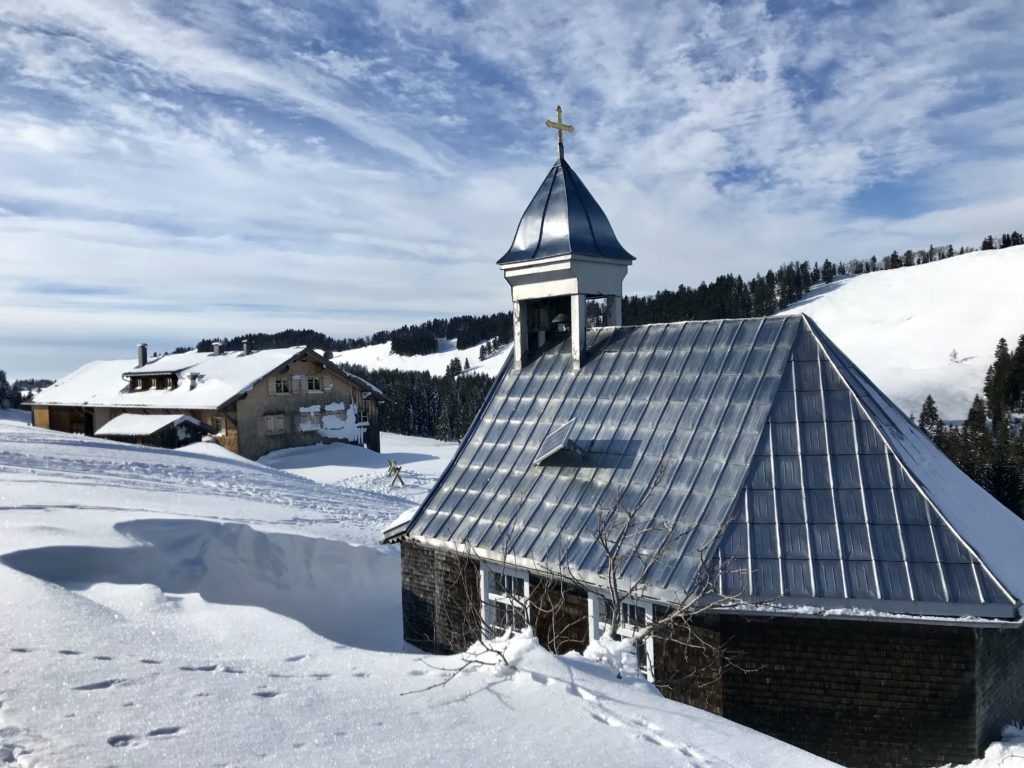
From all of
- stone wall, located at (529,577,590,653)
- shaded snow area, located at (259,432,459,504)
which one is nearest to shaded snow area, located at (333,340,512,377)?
shaded snow area, located at (259,432,459,504)

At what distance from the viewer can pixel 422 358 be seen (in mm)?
175000

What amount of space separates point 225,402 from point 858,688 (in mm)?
35942

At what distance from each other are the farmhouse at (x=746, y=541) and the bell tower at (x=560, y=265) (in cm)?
17

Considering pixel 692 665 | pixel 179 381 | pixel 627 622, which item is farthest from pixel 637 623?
pixel 179 381

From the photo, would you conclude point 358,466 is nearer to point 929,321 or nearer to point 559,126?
point 559,126

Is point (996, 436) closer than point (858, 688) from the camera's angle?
No

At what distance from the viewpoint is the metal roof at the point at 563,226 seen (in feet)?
42.5

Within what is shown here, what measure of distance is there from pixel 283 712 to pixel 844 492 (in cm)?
674

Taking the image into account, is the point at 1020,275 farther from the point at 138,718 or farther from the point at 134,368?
the point at 138,718

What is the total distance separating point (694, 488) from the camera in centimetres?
918

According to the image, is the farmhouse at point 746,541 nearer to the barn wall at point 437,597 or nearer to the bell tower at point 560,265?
the barn wall at point 437,597

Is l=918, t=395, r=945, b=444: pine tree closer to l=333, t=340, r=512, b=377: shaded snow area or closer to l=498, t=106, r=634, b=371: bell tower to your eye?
l=498, t=106, r=634, b=371: bell tower

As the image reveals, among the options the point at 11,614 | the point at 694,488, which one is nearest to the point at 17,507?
the point at 11,614

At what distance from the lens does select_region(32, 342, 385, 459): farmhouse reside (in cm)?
3925
